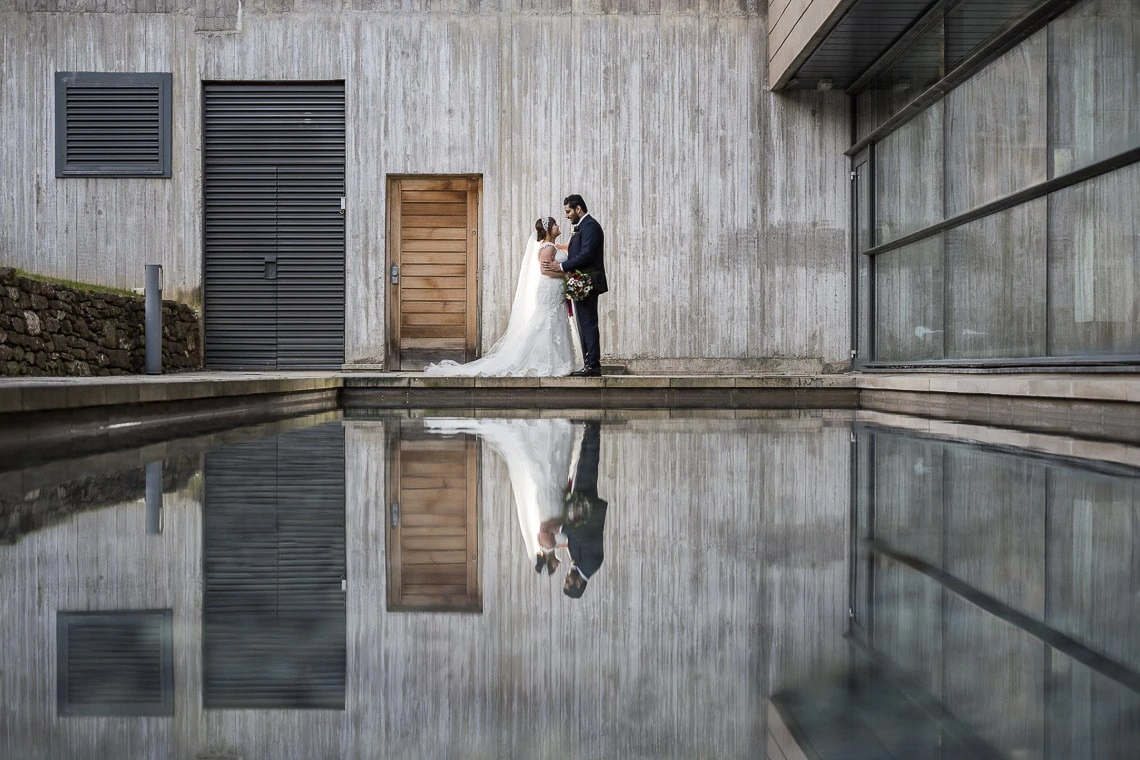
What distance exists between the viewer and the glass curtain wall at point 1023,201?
245 inches

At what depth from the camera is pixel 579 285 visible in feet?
30.9

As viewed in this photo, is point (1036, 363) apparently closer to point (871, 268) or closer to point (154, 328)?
point (871, 268)

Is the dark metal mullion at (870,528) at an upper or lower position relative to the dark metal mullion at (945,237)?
lower

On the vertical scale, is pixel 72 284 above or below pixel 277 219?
below

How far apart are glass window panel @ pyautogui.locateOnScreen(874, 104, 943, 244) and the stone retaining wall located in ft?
24.9

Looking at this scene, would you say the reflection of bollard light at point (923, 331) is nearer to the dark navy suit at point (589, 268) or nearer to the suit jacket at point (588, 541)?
the dark navy suit at point (589, 268)

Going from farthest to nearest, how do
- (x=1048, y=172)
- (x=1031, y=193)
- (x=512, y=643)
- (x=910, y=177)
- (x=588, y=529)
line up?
(x=910, y=177) < (x=1031, y=193) < (x=1048, y=172) < (x=588, y=529) < (x=512, y=643)

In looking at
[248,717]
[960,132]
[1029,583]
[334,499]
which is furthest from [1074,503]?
[960,132]

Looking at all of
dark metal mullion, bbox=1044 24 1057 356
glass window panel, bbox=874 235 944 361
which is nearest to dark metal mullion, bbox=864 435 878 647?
dark metal mullion, bbox=1044 24 1057 356

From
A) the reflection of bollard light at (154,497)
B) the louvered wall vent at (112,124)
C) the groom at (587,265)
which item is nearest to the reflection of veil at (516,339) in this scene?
the groom at (587,265)

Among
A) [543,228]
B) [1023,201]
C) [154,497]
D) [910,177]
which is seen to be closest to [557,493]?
[154,497]

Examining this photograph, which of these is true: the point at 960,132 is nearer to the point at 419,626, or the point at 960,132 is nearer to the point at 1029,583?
the point at 1029,583

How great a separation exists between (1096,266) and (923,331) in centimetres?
323

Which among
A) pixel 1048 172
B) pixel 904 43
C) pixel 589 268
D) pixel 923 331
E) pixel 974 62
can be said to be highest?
pixel 904 43
